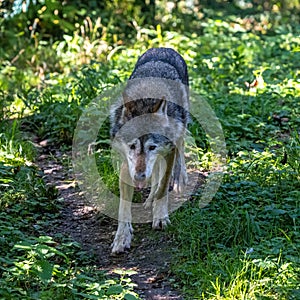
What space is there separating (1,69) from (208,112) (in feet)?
12.4

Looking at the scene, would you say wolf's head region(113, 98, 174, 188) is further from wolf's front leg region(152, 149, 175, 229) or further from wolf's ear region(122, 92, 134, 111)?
wolf's front leg region(152, 149, 175, 229)

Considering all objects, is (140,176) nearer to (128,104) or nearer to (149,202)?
(128,104)

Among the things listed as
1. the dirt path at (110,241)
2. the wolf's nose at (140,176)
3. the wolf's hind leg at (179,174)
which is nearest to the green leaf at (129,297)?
the dirt path at (110,241)

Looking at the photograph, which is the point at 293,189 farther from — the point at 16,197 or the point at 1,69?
the point at 1,69

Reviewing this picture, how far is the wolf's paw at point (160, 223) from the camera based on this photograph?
5332mm

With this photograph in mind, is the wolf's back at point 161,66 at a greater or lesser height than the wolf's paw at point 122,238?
greater

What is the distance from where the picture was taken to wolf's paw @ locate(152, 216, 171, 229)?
533 cm

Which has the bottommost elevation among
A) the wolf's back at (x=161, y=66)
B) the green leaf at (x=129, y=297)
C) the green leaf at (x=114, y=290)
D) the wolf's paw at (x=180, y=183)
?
the green leaf at (x=129, y=297)

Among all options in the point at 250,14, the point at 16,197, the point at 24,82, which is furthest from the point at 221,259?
the point at 250,14

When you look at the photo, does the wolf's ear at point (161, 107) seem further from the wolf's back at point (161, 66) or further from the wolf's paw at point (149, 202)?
the wolf's paw at point (149, 202)

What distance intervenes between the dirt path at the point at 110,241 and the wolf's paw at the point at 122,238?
6cm

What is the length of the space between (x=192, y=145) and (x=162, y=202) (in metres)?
1.54

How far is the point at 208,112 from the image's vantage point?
771 cm

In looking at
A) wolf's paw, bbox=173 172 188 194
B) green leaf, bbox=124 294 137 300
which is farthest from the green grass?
wolf's paw, bbox=173 172 188 194
